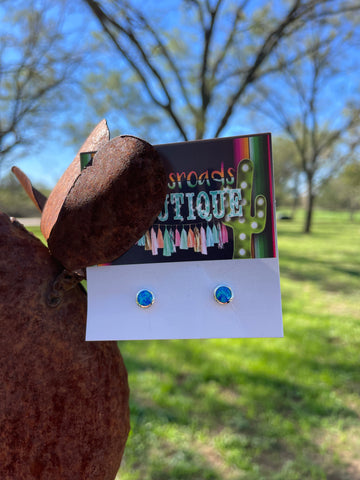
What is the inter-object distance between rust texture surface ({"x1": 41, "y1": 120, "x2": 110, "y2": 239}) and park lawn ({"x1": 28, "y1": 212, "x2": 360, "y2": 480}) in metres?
1.51

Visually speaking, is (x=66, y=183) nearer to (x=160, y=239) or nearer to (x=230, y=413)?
(x=160, y=239)

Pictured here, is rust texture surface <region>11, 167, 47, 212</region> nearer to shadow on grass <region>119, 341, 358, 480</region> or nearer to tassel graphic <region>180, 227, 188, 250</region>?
tassel graphic <region>180, 227, 188, 250</region>

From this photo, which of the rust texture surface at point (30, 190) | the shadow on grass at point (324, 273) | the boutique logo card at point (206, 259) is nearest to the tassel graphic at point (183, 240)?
the boutique logo card at point (206, 259)

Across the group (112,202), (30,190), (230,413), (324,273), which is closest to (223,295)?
(112,202)

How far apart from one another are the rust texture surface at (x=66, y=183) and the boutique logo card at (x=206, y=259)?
0.50 feet

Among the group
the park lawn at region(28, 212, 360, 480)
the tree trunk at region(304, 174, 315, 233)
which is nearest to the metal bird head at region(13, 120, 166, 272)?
the park lawn at region(28, 212, 360, 480)

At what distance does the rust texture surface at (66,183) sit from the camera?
0.78 meters

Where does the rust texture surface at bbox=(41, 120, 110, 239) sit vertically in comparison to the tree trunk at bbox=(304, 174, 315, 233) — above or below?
below

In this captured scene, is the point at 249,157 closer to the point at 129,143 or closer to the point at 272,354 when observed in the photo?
the point at 129,143

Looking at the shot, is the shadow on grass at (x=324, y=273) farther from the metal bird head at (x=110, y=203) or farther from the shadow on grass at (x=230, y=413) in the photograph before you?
the metal bird head at (x=110, y=203)

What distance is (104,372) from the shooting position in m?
0.85

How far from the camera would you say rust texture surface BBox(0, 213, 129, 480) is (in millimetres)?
748

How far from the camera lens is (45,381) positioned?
77cm

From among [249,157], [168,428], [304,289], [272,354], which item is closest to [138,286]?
[249,157]
